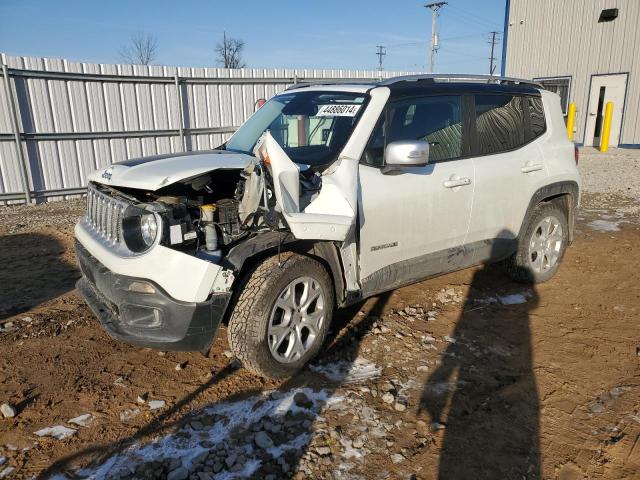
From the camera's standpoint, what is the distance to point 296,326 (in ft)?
11.2

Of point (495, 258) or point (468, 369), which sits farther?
point (495, 258)

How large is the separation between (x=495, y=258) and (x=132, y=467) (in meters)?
3.53

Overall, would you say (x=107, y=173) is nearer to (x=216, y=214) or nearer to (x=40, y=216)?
(x=216, y=214)

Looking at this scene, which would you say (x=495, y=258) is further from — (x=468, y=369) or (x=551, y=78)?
(x=551, y=78)

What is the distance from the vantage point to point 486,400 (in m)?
3.23

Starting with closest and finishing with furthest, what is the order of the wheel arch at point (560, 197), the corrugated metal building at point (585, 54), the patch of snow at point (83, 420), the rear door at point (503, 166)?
the patch of snow at point (83, 420) → the rear door at point (503, 166) → the wheel arch at point (560, 197) → the corrugated metal building at point (585, 54)

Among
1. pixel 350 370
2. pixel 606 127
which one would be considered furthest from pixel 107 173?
pixel 606 127

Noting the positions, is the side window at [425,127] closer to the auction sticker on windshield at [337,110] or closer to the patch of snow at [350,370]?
the auction sticker on windshield at [337,110]

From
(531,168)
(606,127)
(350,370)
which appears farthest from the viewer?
(606,127)

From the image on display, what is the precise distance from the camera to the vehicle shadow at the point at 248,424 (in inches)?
104

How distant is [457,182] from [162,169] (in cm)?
231

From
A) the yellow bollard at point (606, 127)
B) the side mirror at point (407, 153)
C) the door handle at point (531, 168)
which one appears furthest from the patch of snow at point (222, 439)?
the yellow bollard at point (606, 127)

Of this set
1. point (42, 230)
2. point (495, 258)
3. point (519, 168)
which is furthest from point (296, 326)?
point (42, 230)

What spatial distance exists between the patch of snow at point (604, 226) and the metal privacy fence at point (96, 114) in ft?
18.0
